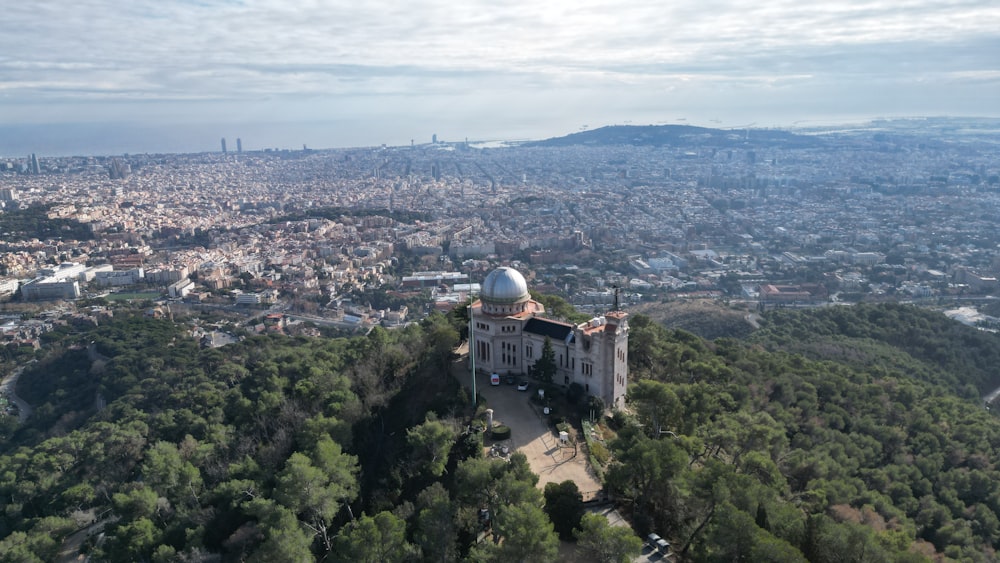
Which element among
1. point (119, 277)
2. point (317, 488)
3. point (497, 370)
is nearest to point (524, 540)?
point (317, 488)

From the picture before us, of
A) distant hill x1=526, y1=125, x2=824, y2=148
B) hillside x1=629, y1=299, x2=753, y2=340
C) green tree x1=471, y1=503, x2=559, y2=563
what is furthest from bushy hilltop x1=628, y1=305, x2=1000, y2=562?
distant hill x1=526, y1=125, x2=824, y2=148

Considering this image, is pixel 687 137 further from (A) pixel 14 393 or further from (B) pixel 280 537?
(B) pixel 280 537

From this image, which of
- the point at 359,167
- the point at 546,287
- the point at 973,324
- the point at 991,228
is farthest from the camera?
the point at 359,167

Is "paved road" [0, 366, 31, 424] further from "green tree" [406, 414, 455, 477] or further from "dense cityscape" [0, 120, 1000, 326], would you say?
"green tree" [406, 414, 455, 477]

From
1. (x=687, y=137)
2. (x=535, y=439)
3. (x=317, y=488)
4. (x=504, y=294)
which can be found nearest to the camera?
(x=317, y=488)

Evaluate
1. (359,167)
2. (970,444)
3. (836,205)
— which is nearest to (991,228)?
(836,205)

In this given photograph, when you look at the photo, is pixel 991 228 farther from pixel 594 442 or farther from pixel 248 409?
pixel 248 409

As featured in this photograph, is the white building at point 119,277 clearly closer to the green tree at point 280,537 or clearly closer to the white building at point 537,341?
the white building at point 537,341
